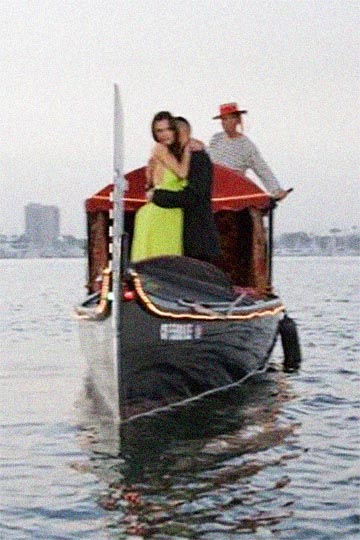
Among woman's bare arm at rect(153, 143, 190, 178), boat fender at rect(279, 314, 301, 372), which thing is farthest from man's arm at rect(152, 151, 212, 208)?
boat fender at rect(279, 314, 301, 372)

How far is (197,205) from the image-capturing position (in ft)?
41.3

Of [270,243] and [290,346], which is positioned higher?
[270,243]

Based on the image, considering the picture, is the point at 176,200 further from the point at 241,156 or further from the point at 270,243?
the point at 270,243

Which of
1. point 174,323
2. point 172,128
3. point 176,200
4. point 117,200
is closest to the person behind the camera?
point 117,200

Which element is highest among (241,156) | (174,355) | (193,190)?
(241,156)

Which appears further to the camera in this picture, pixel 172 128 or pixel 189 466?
pixel 172 128

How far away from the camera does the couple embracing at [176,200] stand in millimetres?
Result: 12273

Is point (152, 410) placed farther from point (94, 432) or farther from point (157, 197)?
point (157, 197)

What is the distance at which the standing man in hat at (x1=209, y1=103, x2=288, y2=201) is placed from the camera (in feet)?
50.5

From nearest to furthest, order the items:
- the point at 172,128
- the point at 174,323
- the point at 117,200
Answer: the point at 117,200 → the point at 174,323 → the point at 172,128

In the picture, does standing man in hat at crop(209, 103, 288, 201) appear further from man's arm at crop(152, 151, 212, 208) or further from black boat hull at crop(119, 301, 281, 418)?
man's arm at crop(152, 151, 212, 208)

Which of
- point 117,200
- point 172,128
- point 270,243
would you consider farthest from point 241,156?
point 117,200

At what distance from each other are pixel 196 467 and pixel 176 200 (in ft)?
12.3

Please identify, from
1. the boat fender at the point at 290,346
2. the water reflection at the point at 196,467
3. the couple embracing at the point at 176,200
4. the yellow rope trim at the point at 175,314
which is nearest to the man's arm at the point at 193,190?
the couple embracing at the point at 176,200
